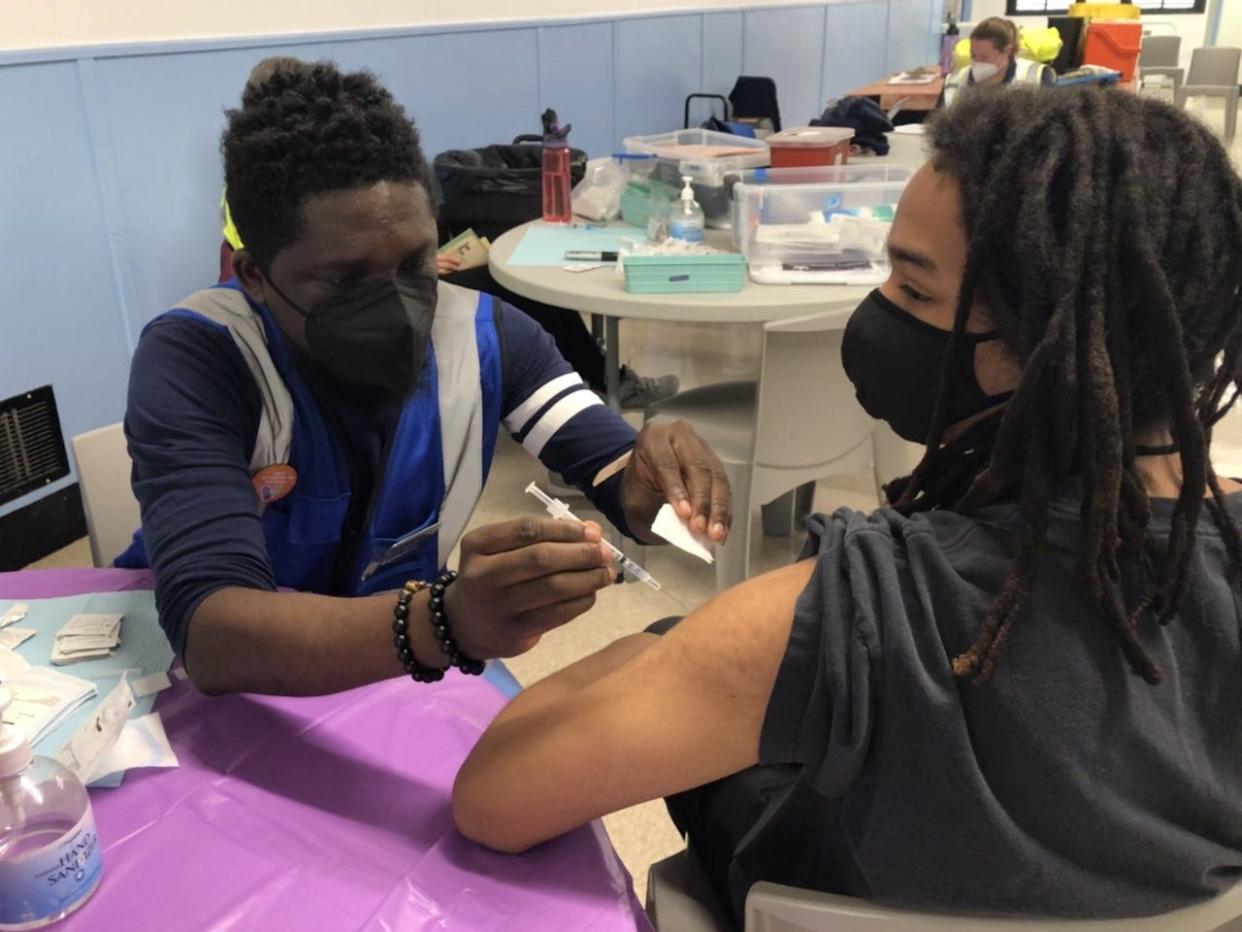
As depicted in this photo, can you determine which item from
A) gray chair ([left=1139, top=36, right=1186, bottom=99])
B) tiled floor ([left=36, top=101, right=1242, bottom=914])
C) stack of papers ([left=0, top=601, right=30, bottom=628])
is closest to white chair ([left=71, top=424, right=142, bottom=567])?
stack of papers ([left=0, top=601, right=30, bottom=628])

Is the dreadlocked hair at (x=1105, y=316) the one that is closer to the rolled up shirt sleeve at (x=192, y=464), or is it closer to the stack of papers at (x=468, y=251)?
the rolled up shirt sleeve at (x=192, y=464)

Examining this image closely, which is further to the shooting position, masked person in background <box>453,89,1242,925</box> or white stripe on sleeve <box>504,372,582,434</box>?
white stripe on sleeve <box>504,372,582,434</box>

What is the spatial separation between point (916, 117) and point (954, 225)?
5764 millimetres

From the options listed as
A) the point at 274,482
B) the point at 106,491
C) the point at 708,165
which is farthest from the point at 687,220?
the point at 274,482

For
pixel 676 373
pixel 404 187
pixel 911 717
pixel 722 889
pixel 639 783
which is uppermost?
pixel 404 187

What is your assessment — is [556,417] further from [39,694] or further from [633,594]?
[633,594]

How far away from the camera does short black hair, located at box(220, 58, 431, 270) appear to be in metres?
1.21

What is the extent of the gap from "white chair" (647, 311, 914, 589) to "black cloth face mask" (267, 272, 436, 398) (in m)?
1.08

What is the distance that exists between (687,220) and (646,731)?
Result: 93.9 inches

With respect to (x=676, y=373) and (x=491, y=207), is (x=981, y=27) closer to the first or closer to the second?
(x=676, y=373)

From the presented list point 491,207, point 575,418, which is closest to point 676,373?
point 491,207

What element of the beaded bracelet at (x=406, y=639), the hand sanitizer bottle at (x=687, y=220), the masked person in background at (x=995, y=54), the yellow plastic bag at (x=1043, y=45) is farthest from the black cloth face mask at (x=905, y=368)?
the yellow plastic bag at (x=1043, y=45)

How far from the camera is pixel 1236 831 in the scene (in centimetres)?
77

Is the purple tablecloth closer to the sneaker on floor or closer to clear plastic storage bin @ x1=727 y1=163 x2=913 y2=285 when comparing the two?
clear plastic storage bin @ x1=727 y1=163 x2=913 y2=285
